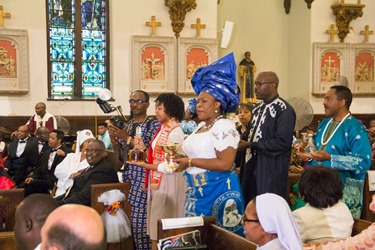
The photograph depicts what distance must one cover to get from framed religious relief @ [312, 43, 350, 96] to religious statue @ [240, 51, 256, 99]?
147 centimetres

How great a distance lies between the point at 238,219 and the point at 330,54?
10.4 metres

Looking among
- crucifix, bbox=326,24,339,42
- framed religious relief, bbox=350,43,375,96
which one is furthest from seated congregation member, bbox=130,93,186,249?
framed religious relief, bbox=350,43,375,96

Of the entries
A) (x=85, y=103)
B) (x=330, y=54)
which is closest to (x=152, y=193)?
(x=85, y=103)

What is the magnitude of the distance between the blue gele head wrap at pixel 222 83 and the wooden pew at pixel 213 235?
814mm

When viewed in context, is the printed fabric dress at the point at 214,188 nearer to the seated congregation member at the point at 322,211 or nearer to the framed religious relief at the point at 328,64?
the seated congregation member at the point at 322,211

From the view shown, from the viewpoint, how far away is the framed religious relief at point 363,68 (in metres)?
13.2

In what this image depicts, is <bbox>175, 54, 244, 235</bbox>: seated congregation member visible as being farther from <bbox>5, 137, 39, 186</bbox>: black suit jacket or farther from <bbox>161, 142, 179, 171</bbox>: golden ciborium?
<bbox>5, 137, 39, 186</bbox>: black suit jacket

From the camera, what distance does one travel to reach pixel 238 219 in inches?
132

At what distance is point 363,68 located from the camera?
1327 cm

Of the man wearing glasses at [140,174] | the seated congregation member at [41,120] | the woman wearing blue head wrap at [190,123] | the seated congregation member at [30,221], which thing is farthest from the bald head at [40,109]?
the seated congregation member at [30,221]

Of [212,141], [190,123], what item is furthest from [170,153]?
[190,123]

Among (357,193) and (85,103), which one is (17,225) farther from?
(85,103)

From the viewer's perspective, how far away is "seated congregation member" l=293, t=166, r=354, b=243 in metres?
2.88

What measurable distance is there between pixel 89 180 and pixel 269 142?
Result: 1798 mm
